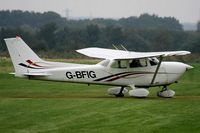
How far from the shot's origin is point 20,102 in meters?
17.8

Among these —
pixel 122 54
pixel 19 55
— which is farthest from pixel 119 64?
pixel 19 55

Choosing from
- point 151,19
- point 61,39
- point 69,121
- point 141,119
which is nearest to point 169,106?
point 141,119

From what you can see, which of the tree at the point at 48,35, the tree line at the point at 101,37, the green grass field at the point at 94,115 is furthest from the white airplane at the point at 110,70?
the tree at the point at 48,35

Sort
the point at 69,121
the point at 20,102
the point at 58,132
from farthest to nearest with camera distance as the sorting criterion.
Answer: the point at 20,102
the point at 69,121
the point at 58,132

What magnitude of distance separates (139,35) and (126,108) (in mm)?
71704

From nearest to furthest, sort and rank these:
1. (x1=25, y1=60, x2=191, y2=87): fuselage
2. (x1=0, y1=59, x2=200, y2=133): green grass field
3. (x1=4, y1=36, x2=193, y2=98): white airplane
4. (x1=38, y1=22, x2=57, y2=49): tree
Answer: (x1=0, y1=59, x2=200, y2=133): green grass field < (x1=4, y1=36, x2=193, y2=98): white airplane < (x1=25, y1=60, x2=191, y2=87): fuselage < (x1=38, y1=22, x2=57, y2=49): tree

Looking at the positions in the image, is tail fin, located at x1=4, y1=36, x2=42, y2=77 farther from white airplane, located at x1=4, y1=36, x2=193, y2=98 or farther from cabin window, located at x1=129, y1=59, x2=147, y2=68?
cabin window, located at x1=129, y1=59, x2=147, y2=68

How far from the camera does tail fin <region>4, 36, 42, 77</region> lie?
62.7 ft

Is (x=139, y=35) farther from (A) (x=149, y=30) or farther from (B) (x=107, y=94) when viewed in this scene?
(B) (x=107, y=94)

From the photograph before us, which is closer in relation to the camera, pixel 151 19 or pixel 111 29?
pixel 111 29

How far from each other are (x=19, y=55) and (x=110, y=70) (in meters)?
3.30

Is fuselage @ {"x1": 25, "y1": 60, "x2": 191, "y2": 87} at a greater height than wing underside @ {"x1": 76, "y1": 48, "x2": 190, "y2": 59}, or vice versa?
wing underside @ {"x1": 76, "y1": 48, "x2": 190, "y2": 59}

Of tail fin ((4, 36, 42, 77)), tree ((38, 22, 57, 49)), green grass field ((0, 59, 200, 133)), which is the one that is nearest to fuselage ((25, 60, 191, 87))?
tail fin ((4, 36, 42, 77))

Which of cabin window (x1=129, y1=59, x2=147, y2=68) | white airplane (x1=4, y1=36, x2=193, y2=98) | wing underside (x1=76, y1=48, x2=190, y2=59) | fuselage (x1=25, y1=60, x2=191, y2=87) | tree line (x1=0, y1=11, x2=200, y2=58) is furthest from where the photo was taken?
tree line (x1=0, y1=11, x2=200, y2=58)
